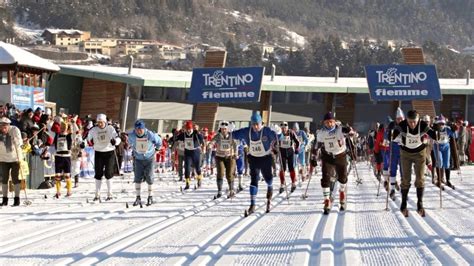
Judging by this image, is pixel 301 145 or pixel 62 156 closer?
pixel 62 156

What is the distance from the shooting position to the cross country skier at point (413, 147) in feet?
40.9

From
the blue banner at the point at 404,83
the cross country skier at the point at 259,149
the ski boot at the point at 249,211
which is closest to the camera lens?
the ski boot at the point at 249,211

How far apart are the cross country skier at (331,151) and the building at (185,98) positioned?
2974cm

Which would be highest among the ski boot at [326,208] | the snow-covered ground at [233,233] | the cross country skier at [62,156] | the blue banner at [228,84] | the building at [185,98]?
the building at [185,98]

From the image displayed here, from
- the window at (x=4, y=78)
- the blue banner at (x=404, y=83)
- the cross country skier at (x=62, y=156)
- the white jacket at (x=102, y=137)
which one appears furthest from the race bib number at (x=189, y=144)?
the blue banner at (x=404, y=83)

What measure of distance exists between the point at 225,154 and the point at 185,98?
33.3m

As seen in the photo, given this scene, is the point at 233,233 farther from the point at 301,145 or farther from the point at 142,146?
the point at 301,145

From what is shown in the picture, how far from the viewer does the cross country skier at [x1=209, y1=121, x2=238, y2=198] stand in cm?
1708

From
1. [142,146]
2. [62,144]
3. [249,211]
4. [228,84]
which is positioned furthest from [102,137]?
[228,84]

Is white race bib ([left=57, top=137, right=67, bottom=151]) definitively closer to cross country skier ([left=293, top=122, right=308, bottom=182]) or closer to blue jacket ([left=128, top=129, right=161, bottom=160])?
blue jacket ([left=128, top=129, right=161, bottom=160])

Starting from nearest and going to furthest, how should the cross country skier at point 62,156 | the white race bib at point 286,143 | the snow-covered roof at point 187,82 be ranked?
1. the cross country skier at point 62,156
2. the white race bib at point 286,143
3. the snow-covered roof at point 187,82

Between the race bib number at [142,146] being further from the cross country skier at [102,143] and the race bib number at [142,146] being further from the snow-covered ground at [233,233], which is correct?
the snow-covered ground at [233,233]

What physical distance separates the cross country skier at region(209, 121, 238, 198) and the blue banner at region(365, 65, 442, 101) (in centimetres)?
1310

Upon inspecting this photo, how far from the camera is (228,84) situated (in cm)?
3009
